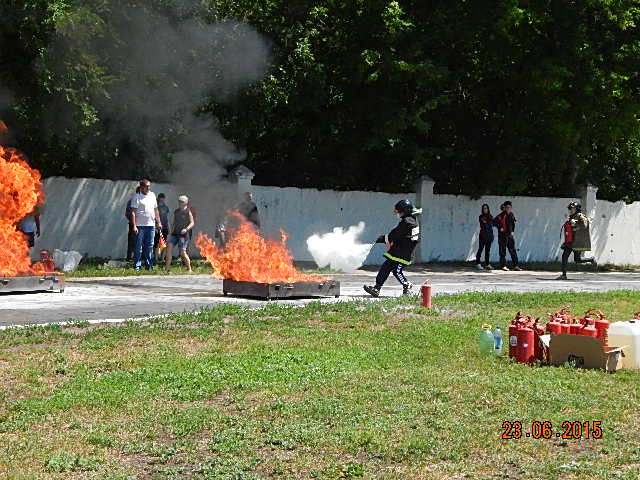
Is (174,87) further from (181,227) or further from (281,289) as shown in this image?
(281,289)

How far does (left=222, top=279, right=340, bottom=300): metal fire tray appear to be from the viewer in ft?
52.2

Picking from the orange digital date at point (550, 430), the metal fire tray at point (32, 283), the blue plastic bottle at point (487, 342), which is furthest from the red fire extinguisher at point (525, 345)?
the metal fire tray at point (32, 283)

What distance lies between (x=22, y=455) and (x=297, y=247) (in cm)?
2075

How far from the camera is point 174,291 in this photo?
17453mm

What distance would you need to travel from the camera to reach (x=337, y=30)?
93.0ft

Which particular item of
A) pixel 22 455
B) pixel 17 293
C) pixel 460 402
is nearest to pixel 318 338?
pixel 460 402

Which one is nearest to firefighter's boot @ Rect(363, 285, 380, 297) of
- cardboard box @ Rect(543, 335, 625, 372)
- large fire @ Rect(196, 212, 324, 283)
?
large fire @ Rect(196, 212, 324, 283)

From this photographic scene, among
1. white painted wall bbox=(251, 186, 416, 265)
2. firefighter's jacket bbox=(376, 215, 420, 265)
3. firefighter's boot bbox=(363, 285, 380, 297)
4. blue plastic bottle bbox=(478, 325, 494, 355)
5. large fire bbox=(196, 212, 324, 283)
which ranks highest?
white painted wall bbox=(251, 186, 416, 265)

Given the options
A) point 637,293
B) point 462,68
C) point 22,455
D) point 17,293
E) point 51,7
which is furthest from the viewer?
point 462,68

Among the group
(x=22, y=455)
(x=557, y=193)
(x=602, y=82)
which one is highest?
(x=602, y=82)

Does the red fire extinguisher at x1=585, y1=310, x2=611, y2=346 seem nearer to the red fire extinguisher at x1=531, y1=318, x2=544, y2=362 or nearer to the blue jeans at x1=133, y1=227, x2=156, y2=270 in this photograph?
the red fire extinguisher at x1=531, y1=318, x2=544, y2=362

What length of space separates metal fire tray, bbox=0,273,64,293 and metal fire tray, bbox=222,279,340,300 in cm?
273

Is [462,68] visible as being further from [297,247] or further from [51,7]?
[51,7]

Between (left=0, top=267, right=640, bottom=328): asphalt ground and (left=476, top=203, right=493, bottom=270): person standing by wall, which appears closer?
(left=0, top=267, right=640, bottom=328): asphalt ground
